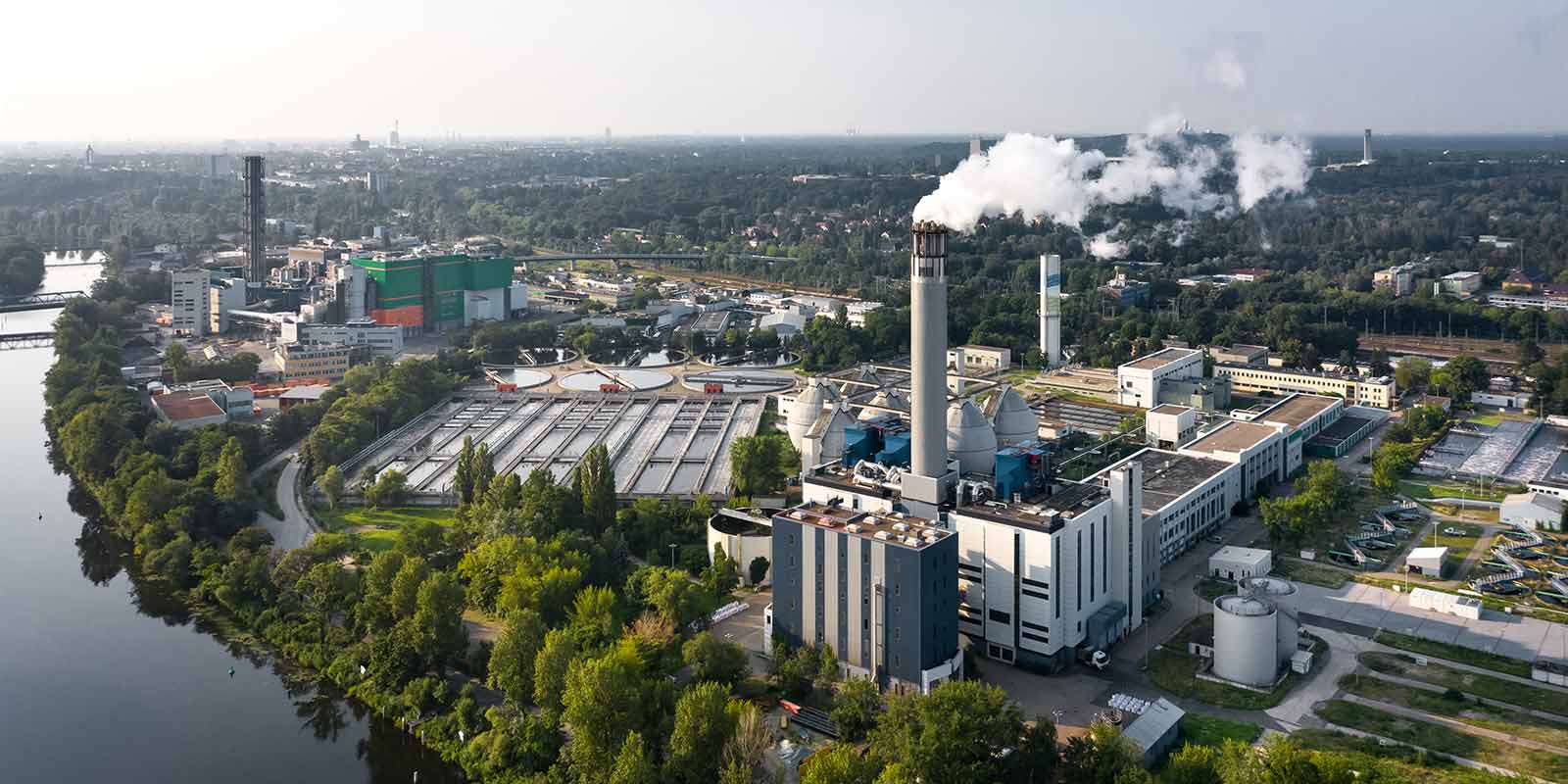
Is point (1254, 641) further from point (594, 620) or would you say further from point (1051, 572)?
point (594, 620)

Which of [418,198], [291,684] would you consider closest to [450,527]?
[291,684]

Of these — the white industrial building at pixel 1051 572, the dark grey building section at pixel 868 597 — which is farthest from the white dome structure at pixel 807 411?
the dark grey building section at pixel 868 597

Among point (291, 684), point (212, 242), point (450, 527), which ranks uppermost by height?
point (212, 242)

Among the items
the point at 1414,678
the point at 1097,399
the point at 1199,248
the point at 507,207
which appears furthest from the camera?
the point at 507,207

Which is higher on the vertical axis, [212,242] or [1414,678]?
[212,242]

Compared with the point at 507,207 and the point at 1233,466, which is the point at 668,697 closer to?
the point at 1233,466

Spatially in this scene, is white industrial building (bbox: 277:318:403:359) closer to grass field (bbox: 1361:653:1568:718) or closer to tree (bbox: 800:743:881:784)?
tree (bbox: 800:743:881:784)

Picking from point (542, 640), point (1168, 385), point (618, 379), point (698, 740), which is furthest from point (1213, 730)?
point (618, 379)
